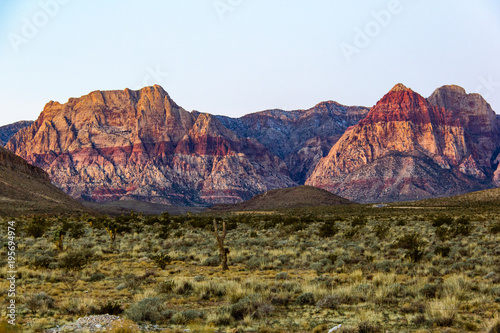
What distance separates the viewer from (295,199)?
140m

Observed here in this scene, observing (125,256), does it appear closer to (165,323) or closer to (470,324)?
(165,323)

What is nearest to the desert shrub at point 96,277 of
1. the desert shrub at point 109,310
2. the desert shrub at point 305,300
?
the desert shrub at point 109,310

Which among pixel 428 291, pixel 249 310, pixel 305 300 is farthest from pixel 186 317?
pixel 428 291

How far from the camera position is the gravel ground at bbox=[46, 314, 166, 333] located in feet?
30.0

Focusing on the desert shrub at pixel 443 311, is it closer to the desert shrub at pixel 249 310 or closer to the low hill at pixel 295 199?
the desert shrub at pixel 249 310

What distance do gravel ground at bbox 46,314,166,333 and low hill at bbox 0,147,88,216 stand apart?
62.0m

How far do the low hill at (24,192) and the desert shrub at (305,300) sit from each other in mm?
62533

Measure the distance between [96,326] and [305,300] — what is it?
5852 mm

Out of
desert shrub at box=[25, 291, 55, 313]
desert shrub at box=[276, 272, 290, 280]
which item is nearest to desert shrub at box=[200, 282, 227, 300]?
desert shrub at box=[276, 272, 290, 280]

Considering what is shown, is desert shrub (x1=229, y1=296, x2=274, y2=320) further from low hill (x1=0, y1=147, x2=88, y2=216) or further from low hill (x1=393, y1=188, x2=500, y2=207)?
low hill (x1=393, y1=188, x2=500, y2=207)

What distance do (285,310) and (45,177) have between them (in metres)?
120

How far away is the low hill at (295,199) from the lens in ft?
437

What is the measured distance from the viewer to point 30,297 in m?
12.5

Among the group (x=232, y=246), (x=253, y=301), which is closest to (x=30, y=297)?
(x=253, y=301)
